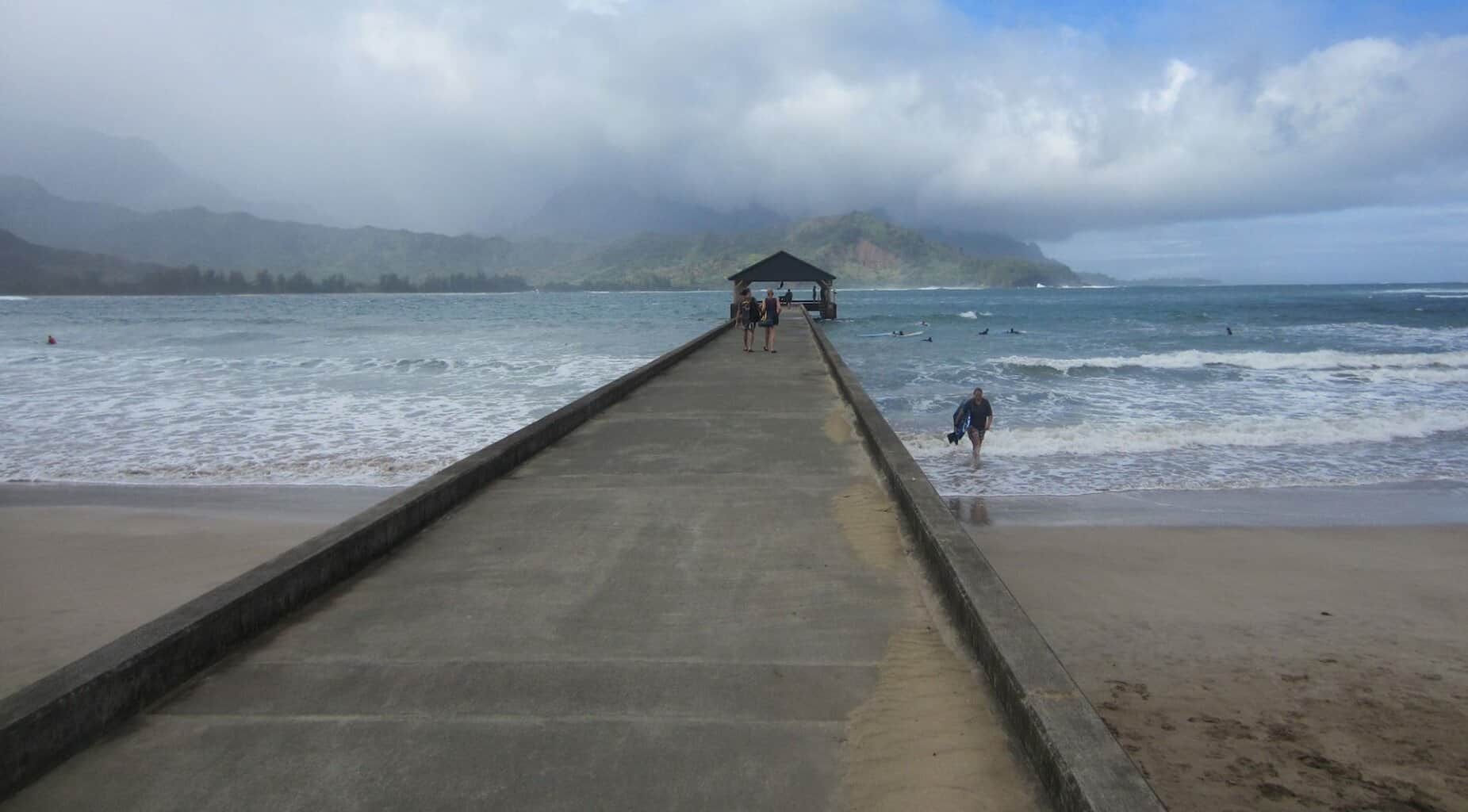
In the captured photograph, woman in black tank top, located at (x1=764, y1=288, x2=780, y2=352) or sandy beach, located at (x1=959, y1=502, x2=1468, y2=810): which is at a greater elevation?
woman in black tank top, located at (x1=764, y1=288, x2=780, y2=352)

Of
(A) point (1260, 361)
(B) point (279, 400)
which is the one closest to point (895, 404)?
(B) point (279, 400)

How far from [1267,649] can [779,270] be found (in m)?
33.7

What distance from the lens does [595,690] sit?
11.4 ft

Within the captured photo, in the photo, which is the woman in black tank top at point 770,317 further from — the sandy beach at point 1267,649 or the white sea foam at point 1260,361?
the white sea foam at point 1260,361

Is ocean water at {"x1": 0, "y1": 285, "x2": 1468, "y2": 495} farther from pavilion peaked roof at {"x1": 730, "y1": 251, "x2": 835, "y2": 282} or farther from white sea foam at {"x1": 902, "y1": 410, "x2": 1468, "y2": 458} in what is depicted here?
pavilion peaked roof at {"x1": 730, "y1": 251, "x2": 835, "y2": 282}

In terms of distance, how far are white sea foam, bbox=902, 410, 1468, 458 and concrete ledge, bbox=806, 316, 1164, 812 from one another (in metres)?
8.86

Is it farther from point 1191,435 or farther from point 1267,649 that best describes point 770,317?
point 1267,649

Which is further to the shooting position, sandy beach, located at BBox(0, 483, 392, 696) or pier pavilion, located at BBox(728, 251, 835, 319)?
pier pavilion, located at BBox(728, 251, 835, 319)

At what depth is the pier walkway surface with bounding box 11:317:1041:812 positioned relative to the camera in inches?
111

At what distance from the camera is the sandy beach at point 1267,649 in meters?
4.51

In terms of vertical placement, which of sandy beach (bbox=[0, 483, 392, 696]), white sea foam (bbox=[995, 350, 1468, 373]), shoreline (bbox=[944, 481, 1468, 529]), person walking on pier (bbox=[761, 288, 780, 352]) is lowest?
sandy beach (bbox=[0, 483, 392, 696])

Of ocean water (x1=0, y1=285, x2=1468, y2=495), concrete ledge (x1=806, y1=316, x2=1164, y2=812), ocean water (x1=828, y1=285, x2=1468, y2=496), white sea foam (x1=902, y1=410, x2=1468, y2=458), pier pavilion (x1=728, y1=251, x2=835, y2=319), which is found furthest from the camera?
pier pavilion (x1=728, y1=251, x2=835, y2=319)

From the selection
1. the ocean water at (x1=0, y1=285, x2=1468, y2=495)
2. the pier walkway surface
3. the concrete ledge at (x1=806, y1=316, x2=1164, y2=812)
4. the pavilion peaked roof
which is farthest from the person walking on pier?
the pavilion peaked roof

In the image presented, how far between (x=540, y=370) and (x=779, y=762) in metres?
23.6
